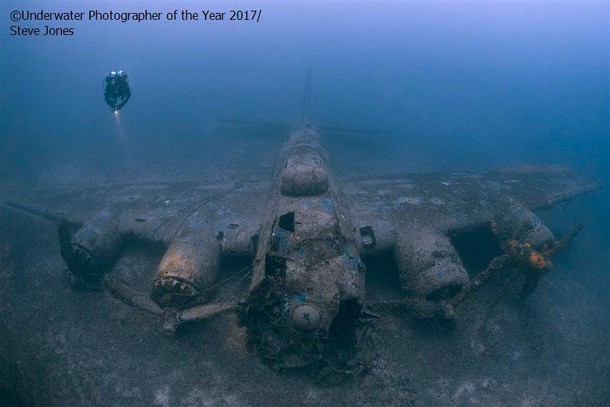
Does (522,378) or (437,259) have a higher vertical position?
(437,259)

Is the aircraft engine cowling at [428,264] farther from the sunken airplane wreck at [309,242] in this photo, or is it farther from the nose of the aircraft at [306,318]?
the nose of the aircraft at [306,318]

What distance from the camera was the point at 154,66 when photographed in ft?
310

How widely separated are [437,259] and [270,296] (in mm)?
5015

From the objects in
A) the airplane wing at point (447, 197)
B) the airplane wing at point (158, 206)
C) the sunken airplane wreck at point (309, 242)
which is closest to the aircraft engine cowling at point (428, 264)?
the sunken airplane wreck at point (309, 242)

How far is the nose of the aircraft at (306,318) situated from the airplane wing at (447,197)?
4.04 metres

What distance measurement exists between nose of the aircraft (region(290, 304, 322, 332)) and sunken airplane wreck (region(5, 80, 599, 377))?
0.06 feet

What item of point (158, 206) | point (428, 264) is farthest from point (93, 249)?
point (428, 264)

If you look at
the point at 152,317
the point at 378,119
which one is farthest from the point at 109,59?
the point at 152,317

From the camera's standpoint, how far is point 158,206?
41.5ft

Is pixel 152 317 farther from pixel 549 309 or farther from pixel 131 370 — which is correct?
pixel 549 309

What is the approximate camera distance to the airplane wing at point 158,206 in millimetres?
10805

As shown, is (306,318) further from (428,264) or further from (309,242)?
(428,264)

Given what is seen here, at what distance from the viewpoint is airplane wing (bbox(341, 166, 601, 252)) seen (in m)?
10.8

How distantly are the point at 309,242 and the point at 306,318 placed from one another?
171cm
